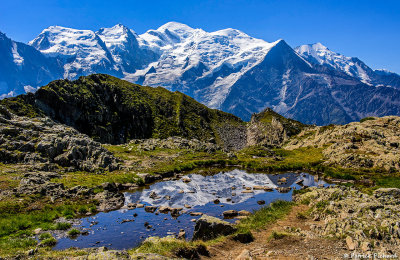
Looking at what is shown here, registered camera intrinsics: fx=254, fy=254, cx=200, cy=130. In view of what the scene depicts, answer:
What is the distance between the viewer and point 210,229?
30.9m

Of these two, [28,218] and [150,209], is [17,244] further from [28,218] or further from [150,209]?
[150,209]

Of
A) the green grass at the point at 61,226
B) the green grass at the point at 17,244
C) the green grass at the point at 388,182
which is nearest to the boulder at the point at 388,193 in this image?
the green grass at the point at 388,182

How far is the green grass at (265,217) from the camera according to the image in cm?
3447

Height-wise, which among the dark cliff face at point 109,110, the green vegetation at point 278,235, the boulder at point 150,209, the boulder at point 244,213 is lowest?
the boulder at point 244,213

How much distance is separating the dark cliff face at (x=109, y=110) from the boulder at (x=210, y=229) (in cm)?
10007

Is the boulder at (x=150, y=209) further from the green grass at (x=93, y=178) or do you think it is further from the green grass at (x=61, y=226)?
the green grass at (x=93, y=178)

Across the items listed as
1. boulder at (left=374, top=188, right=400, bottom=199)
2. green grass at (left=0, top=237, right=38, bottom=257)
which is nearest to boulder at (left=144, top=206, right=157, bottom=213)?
green grass at (left=0, top=237, right=38, bottom=257)

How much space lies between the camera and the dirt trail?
2431 cm

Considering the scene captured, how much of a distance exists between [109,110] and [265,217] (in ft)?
428

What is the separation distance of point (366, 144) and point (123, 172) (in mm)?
85321

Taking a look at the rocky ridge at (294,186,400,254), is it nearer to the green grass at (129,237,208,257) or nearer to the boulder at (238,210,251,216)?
the boulder at (238,210,251,216)

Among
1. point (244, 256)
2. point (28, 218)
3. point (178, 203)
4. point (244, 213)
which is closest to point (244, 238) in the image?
point (244, 256)

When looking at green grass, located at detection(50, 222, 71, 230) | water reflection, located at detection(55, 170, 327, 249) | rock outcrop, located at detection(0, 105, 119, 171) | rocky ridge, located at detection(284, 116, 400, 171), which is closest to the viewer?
water reflection, located at detection(55, 170, 327, 249)

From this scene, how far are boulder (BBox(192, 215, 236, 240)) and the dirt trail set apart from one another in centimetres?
207
